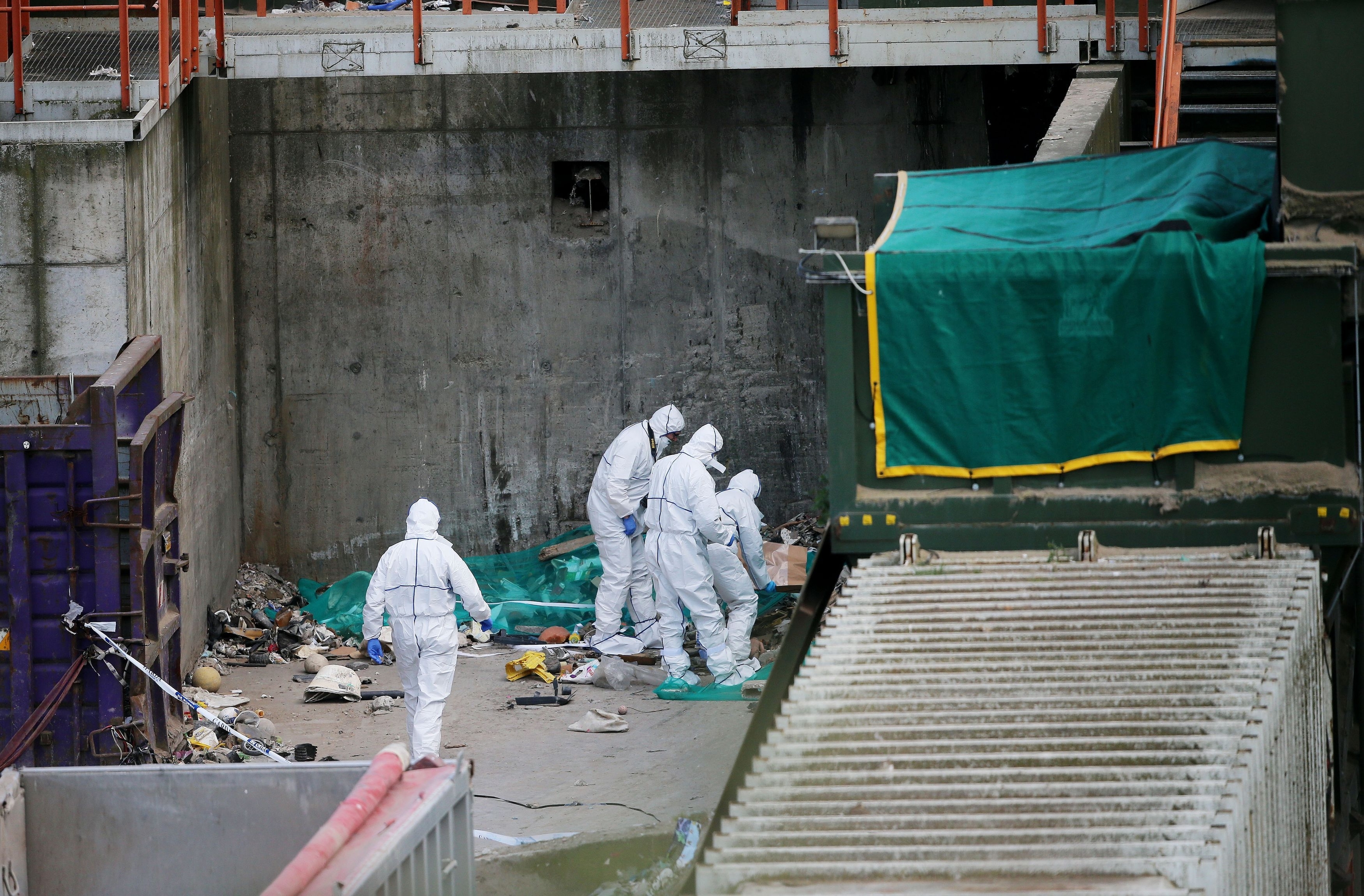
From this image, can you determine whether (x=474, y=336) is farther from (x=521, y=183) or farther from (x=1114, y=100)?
(x=1114, y=100)

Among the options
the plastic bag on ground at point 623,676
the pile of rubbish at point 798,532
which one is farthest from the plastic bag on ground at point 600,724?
the pile of rubbish at point 798,532

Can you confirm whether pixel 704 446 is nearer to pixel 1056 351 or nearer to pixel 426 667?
pixel 426 667

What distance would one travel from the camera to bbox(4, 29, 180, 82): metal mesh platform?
11203mm

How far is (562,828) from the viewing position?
27.1 feet

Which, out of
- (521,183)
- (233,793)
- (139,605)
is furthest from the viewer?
(521,183)

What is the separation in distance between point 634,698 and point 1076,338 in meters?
5.64

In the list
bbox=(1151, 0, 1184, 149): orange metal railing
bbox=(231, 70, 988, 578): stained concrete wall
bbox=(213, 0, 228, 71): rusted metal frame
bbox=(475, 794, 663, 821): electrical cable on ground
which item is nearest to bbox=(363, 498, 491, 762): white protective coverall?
bbox=(475, 794, 663, 821): electrical cable on ground

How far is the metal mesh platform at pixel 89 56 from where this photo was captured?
11203 mm

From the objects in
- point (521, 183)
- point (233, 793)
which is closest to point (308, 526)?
point (521, 183)

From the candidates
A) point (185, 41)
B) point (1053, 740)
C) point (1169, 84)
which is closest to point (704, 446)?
point (1169, 84)

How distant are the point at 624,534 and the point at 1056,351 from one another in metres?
6.59

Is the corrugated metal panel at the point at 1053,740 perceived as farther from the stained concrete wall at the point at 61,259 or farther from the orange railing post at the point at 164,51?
the orange railing post at the point at 164,51

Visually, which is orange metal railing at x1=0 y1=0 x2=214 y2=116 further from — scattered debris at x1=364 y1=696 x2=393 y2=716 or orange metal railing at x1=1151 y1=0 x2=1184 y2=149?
orange metal railing at x1=1151 y1=0 x2=1184 y2=149

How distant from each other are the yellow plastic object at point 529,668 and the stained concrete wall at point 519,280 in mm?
2495
